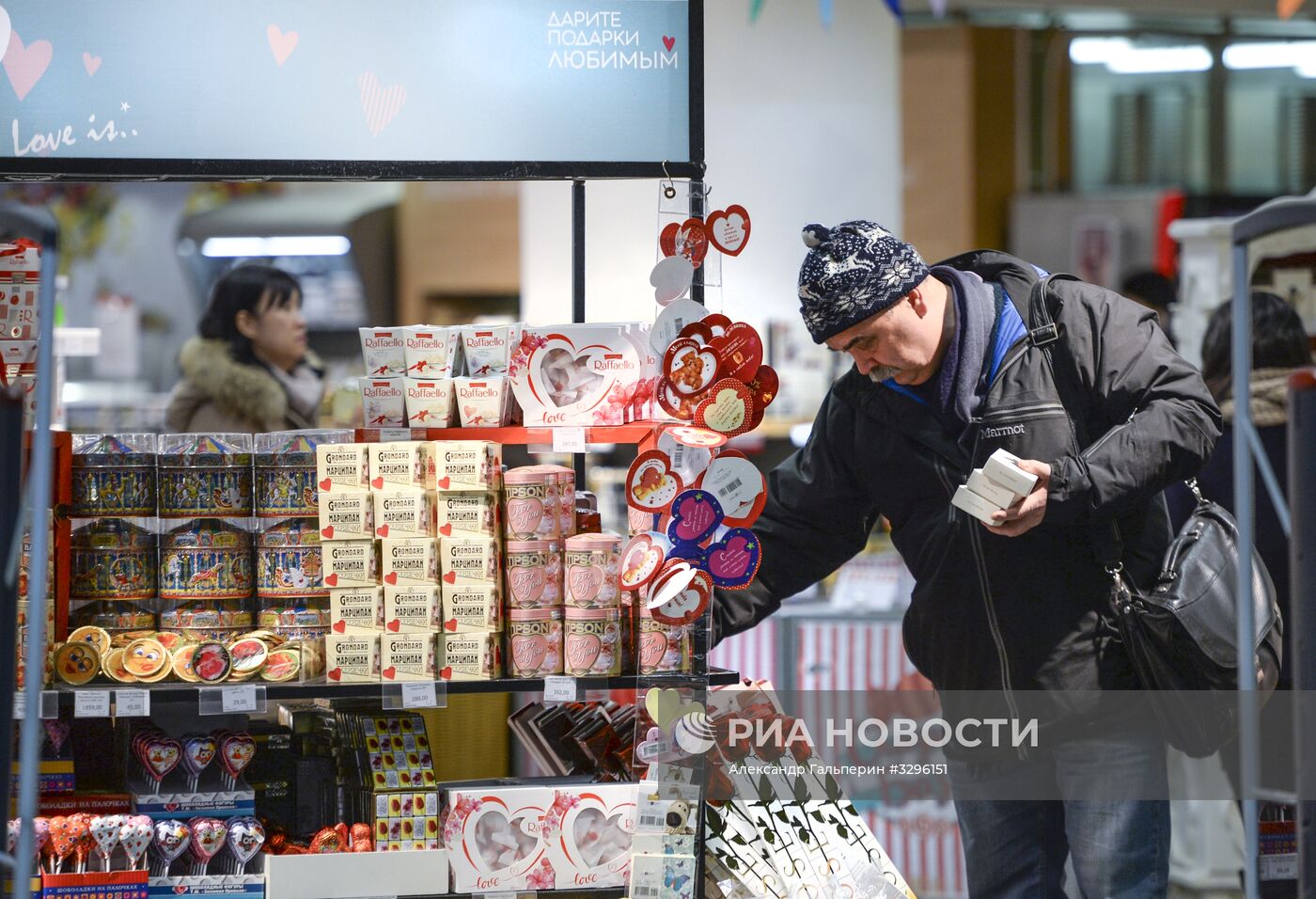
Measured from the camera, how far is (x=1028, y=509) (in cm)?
249

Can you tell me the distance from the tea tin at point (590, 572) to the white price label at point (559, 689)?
5.7 inches

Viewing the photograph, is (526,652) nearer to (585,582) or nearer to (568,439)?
(585,582)

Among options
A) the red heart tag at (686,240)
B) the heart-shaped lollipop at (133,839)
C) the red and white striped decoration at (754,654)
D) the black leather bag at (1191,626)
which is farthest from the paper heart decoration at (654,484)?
the red and white striped decoration at (754,654)

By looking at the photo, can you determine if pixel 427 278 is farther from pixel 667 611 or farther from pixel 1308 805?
pixel 1308 805

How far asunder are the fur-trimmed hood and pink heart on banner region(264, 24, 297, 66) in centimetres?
253

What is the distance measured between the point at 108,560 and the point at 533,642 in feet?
2.78

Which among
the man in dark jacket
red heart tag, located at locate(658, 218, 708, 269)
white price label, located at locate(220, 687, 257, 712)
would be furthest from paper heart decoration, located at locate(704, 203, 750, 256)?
white price label, located at locate(220, 687, 257, 712)

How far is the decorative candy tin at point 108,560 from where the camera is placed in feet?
8.96

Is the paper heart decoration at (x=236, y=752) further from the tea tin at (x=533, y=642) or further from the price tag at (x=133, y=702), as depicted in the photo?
the tea tin at (x=533, y=642)

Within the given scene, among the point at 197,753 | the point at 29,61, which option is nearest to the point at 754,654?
the point at 197,753

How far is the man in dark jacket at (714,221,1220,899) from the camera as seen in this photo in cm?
259

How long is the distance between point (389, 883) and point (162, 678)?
58 centimetres

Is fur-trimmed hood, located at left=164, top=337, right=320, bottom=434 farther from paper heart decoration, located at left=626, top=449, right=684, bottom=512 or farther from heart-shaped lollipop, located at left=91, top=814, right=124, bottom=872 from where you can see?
paper heart decoration, located at left=626, top=449, right=684, bottom=512

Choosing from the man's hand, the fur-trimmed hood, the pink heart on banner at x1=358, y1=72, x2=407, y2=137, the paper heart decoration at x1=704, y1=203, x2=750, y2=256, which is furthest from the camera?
the fur-trimmed hood
